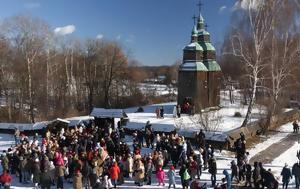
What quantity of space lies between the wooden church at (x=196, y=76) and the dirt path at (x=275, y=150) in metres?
11.3

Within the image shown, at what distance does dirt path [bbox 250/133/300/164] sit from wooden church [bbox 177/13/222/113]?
446 inches

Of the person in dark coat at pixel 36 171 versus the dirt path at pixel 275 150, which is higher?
the person in dark coat at pixel 36 171

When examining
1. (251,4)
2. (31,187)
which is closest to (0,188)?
(31,187)

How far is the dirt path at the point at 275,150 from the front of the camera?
24.7 meters

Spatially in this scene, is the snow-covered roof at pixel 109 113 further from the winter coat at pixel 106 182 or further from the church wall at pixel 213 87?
the church wall at pixel 213 87

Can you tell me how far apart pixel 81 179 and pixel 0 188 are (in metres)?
3.54

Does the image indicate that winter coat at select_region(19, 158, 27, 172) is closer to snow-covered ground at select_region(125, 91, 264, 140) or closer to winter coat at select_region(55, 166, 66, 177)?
winter coat at select_region(55, 166, 66, 177)

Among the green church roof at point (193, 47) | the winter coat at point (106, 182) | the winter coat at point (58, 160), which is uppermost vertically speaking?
the green church roof at point (193, 47)

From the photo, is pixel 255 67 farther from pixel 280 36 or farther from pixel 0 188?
pixel 0 188

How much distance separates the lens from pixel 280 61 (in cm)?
3672

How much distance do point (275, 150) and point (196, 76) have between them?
17.0m

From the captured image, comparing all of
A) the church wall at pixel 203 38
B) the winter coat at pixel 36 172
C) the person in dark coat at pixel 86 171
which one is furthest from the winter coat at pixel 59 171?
the church wall at pixel 203 38

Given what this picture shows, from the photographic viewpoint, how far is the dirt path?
24.7 meters

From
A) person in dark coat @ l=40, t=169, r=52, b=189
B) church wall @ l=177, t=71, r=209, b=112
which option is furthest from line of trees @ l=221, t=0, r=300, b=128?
person in dark coat @ l=40, t=169, r=52, b=189
